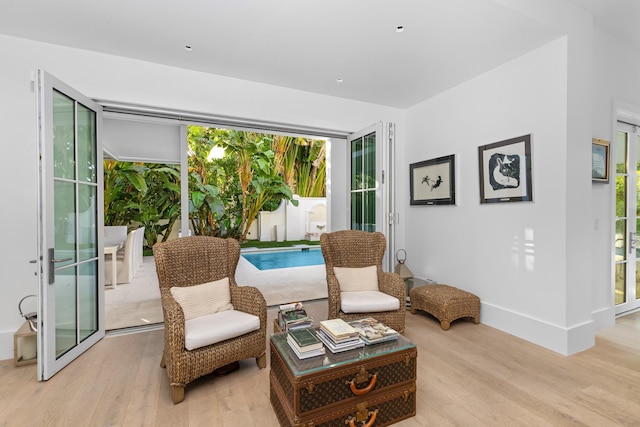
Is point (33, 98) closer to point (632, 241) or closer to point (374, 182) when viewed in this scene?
point (374, 182)

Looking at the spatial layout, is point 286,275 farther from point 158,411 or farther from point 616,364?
point 616,364

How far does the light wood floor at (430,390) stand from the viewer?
1.85 meters

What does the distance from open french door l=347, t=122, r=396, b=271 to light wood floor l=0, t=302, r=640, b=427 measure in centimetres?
147

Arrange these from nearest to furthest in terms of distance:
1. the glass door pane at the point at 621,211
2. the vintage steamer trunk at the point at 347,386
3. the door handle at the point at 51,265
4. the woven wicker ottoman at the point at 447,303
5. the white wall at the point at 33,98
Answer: the vintage steamer trunk at the point at 347,386, the door handle at the point at 51,265, the white wall at the point at 33,98, the woven wicker ottoman at the point at 447,303, the glass door pane at the point at 621,211

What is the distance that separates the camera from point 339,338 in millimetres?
1806

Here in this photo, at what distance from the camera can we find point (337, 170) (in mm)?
4957

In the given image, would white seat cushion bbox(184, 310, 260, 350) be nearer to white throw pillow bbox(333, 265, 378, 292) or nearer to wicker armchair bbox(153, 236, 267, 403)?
wicker armchair bbox(153, 236, 267, 403)

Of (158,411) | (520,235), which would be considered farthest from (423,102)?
Result: (158,411)

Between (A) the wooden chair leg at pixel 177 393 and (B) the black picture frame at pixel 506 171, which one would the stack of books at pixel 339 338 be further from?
(B) the black picture frame at pixel 506 171

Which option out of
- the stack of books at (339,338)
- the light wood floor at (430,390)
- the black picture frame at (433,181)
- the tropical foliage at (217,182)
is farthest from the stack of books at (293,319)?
the tropical foliage at (217,182)

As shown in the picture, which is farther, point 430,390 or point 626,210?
point 626,210

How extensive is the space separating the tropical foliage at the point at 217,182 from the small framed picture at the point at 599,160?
6041mm

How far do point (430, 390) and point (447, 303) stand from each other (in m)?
1.22

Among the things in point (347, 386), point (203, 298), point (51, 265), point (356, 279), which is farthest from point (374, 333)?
point (51, 265)
